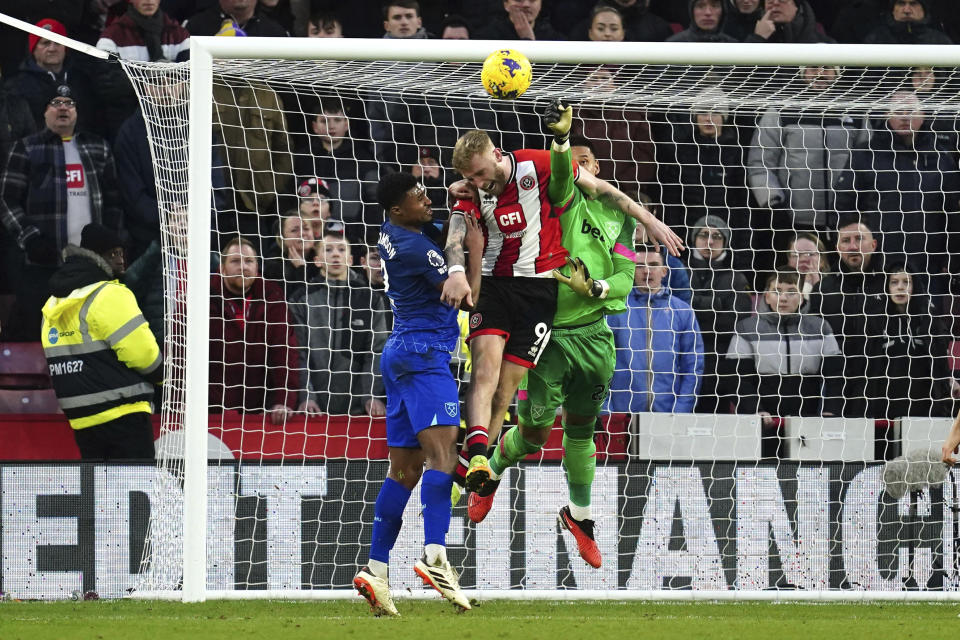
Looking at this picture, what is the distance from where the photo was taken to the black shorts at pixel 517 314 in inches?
294

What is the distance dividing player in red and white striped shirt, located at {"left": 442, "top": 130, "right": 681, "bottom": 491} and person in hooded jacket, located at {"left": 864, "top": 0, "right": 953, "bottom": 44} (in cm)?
498

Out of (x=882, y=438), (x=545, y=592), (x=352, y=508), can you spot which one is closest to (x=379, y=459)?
(x=352, y=508)

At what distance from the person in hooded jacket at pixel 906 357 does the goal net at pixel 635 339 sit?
0.08 feet

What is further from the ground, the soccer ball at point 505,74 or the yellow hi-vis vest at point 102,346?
the soccer ball at point 505,74

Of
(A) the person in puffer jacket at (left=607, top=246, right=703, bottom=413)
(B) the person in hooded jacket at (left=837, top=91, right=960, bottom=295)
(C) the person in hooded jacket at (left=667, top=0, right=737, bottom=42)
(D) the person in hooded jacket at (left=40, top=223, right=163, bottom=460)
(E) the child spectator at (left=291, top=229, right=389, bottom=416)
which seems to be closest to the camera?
(D) the person in hooded jacket at (left=40, top=223, right=163, bottom=460)

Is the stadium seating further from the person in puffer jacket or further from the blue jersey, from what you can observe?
the person in puffer jacket

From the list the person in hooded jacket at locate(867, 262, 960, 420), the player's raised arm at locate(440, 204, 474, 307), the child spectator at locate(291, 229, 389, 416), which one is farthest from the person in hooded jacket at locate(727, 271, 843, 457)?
the player's raised arm at locate(440, 204, 474, 307)

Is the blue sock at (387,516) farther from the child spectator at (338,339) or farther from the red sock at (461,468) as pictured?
the child spectator at (338,339)

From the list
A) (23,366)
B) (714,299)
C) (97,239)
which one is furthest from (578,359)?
(23,366)

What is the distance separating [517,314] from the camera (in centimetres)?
752

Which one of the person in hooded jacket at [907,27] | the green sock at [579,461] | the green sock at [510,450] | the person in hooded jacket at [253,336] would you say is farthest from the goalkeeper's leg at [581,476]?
the person in hooded jacket at [907,27]

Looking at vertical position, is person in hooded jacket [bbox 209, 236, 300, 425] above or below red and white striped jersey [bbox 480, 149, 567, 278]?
below

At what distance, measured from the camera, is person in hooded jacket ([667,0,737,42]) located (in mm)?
11211

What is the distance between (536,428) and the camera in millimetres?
7637
